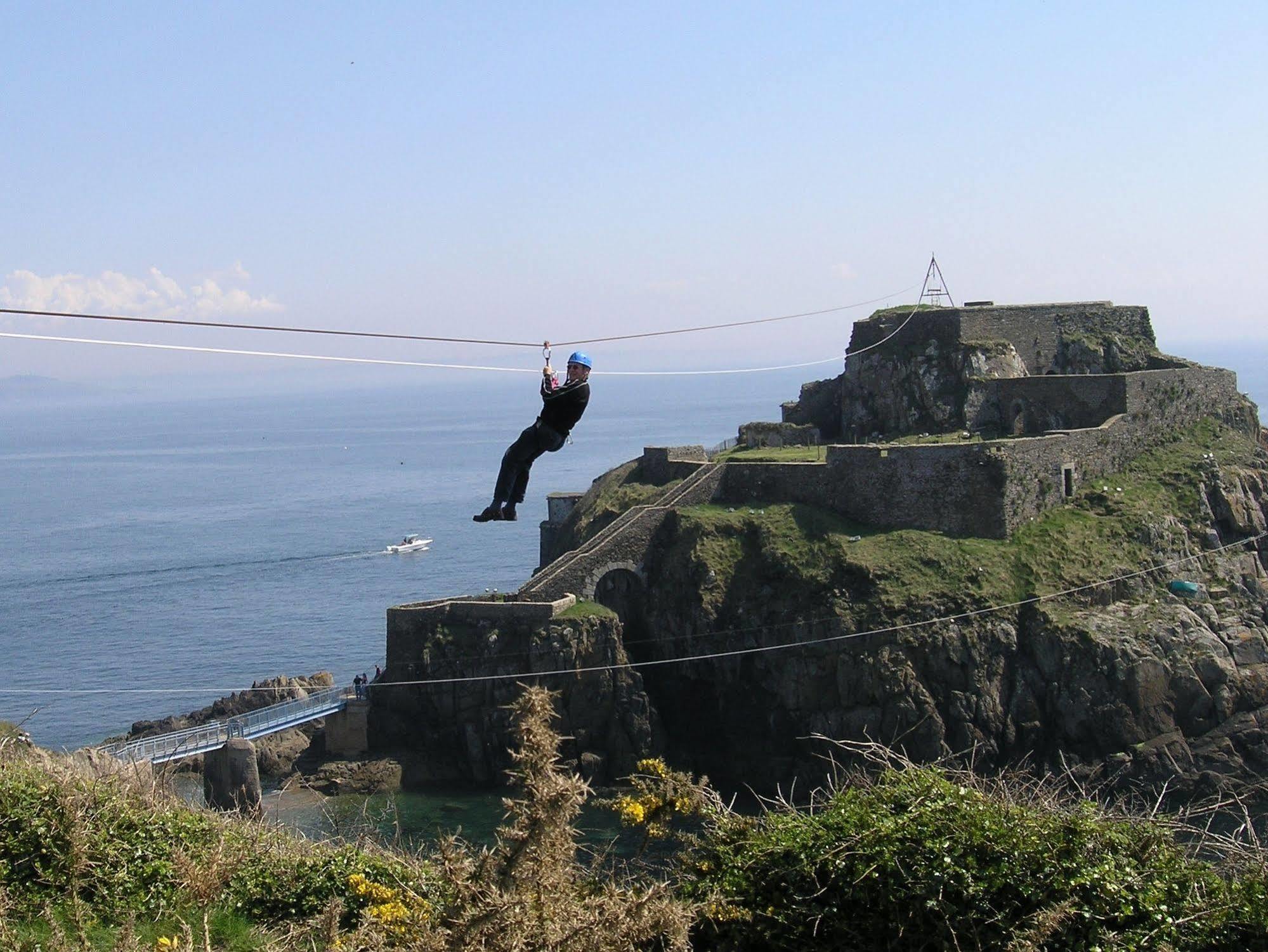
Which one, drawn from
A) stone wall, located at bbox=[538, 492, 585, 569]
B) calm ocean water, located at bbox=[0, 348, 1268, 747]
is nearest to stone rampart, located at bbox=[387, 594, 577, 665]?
stone wall, located at bbox=[538, 492, 585, 569]

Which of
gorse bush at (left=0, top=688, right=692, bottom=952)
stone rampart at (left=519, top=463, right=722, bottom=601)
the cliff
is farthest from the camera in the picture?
stone rampart at (left=519, top=463, right=722, bottom=601)

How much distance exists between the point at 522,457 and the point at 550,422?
2.36ft

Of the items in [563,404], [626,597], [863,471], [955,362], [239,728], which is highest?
[955,362]

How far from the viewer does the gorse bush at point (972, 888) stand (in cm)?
1371

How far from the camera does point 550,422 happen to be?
16344 millimetres

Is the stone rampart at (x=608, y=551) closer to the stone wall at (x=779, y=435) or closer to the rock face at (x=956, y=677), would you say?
the rock face at (x=956, y=677)

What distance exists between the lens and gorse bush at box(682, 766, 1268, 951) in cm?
1371

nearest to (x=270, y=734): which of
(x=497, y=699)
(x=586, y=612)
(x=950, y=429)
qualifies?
(x=497, y=699)

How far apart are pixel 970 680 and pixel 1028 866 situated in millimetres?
25391

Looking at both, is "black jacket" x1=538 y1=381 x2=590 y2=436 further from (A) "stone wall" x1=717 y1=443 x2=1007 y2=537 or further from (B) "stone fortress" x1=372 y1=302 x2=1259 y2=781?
(A) "stone wall" x1=717 y1=443 x2=1007 y2=537

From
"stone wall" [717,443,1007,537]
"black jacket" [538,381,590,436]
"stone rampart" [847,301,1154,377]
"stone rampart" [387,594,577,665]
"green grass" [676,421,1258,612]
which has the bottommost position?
"stone rampart" [387,594,577,665]

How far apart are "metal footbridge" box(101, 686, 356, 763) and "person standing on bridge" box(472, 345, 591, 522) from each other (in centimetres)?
2440

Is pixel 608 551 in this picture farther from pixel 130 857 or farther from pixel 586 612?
pixel 130 857

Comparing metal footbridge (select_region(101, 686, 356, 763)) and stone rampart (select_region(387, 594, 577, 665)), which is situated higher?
stone rampart (select_region(387, 594, 577, 665))
